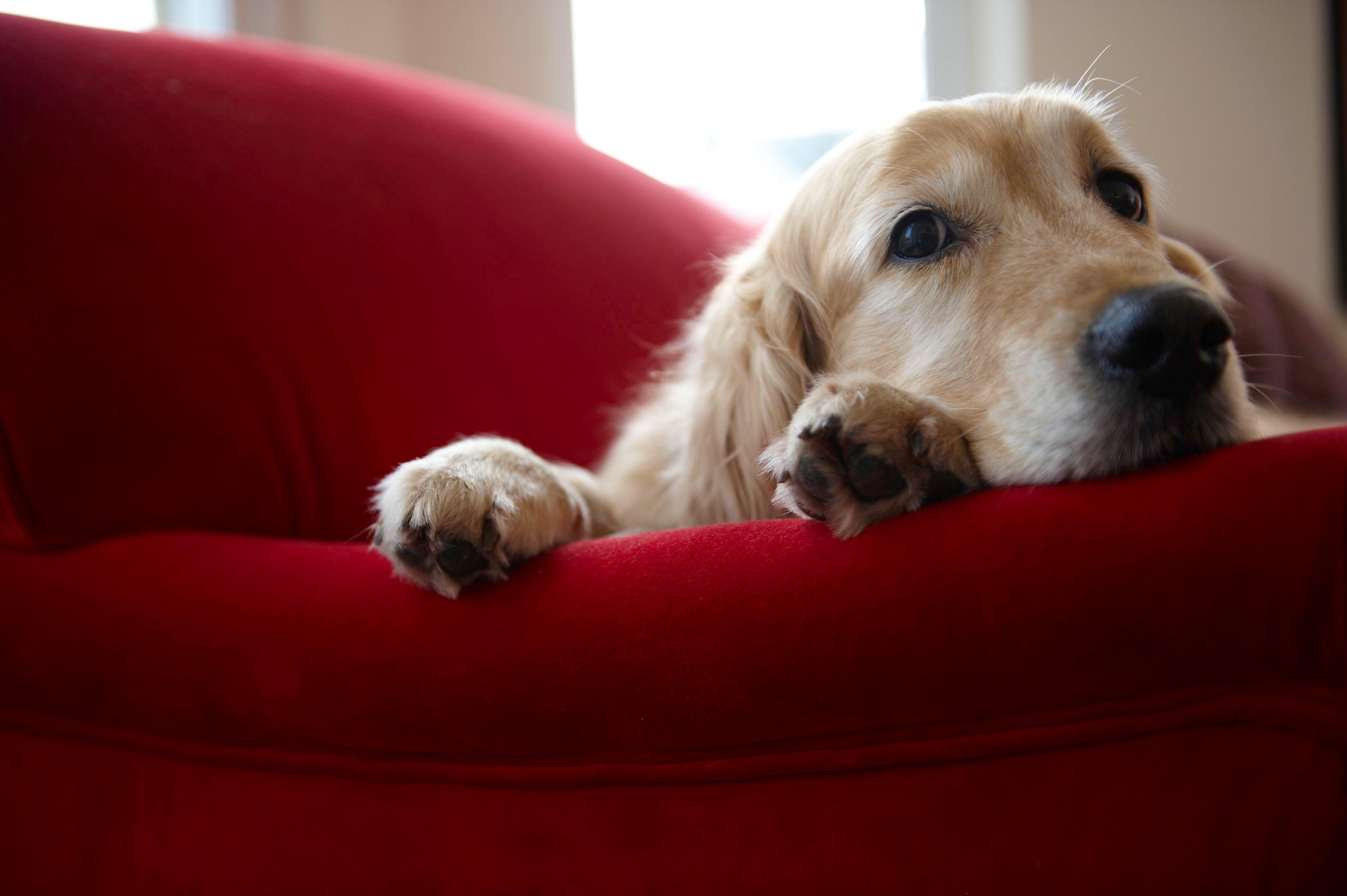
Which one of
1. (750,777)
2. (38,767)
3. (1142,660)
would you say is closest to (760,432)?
(750,777)

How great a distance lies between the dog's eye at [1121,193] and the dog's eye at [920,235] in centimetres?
37

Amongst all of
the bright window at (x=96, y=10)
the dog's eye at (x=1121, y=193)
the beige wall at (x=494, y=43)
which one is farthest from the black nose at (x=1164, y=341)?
the beige wall at (x=494, y=43)

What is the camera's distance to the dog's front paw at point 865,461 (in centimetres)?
100

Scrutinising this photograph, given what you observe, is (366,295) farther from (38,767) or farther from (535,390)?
(38,767)

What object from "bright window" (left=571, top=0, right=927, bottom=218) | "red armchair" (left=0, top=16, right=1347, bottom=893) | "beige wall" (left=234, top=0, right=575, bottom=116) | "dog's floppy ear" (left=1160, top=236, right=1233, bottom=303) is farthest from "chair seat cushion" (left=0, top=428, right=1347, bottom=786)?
"beige wall" (left=234, top=0, right=575, bottom=116)

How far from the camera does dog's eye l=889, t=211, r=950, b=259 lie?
4.72ft

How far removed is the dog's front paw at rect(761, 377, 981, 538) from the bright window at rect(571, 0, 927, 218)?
11.2ft

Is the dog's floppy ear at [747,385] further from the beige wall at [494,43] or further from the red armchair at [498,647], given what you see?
the beige wall at [494,43]

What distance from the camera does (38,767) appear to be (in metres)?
1.21

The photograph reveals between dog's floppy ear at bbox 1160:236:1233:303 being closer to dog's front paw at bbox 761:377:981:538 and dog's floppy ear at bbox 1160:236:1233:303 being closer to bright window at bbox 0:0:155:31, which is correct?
dog's front paw at bbox 761:377:981:538

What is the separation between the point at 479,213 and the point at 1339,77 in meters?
4.95

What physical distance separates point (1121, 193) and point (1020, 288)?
21.1 inches

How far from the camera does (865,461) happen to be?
3.26 ft

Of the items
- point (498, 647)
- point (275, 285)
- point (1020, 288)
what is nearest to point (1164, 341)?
point (1020, 288)
